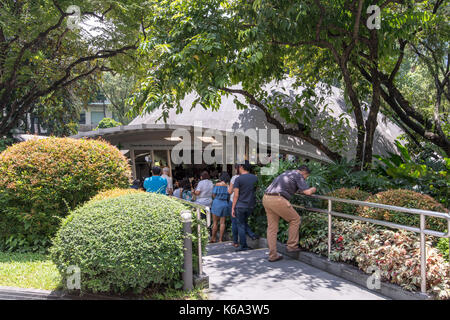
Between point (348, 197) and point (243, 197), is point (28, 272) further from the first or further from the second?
point (348, 197)

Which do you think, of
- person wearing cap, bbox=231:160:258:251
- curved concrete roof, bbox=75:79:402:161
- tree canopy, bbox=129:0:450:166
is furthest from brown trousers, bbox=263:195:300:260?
curved concrete roof, bbox=75:79:402:161

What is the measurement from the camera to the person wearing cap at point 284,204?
6.63 metres

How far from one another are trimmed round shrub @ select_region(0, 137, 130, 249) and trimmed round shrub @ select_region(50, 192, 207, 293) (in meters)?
1.85

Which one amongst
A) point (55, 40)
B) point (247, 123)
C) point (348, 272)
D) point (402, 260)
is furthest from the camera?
point (55, 40)

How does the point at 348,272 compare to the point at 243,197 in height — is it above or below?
below

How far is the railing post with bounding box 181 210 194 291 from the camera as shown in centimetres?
494

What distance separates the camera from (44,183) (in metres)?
6.53

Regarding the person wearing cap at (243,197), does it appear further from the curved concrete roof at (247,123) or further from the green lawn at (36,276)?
the curved concrete roof at (247,123)

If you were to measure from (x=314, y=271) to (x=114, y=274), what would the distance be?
10.7ft

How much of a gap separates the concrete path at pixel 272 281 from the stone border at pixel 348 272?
3.6 inches

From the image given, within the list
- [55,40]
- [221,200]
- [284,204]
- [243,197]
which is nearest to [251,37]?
[243,197]

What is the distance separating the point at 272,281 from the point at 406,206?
2.43 metres

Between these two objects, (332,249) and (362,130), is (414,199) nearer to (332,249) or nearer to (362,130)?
(332,249)

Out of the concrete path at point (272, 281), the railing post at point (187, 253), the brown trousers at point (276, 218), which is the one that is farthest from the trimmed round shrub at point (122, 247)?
the brown trousers at point (276, 218)
